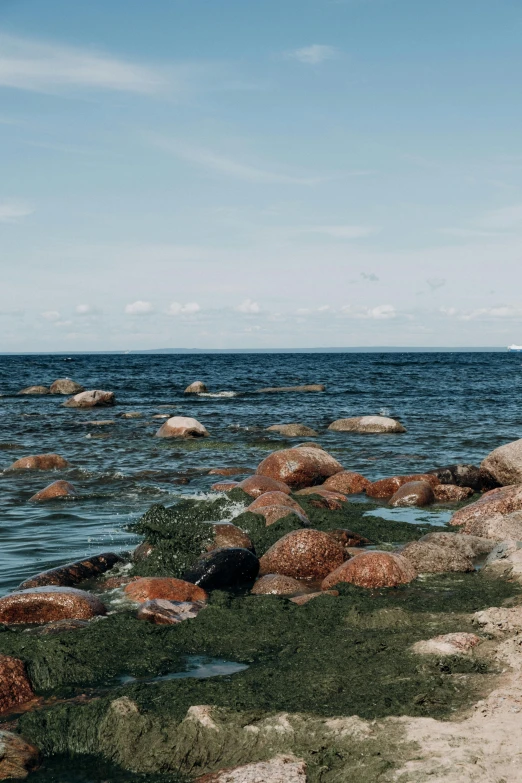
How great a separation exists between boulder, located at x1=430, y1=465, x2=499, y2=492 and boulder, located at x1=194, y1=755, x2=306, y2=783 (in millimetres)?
11000

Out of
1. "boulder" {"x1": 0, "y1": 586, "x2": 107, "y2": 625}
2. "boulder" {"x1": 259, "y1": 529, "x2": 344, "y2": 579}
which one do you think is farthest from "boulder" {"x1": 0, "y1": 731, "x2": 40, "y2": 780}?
"boulder" {"x1": 259, "y1": 529, "x2": 344, "y2": 579}

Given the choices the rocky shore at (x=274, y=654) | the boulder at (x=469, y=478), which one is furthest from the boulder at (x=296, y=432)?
the rocky shore at (x=274, y=654)

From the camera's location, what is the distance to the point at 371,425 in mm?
23094

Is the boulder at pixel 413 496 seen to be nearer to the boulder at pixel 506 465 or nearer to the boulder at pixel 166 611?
the boulder at pixel 506 465

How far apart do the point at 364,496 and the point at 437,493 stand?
4.47 feet

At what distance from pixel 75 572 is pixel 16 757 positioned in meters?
4.40

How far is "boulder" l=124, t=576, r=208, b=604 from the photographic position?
7992mm

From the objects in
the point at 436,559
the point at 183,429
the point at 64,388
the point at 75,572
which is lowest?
the point at 75,572

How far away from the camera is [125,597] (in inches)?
320

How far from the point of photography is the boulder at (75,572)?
837 centimetres

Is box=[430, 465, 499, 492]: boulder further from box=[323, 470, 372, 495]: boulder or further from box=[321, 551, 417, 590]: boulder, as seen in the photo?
box=[321, 551, 417, 590]: boulder

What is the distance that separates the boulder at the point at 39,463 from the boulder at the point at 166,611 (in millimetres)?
9951

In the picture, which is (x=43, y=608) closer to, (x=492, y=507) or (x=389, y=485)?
(x=492, y=507)

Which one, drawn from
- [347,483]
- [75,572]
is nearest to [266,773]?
[75,572]
